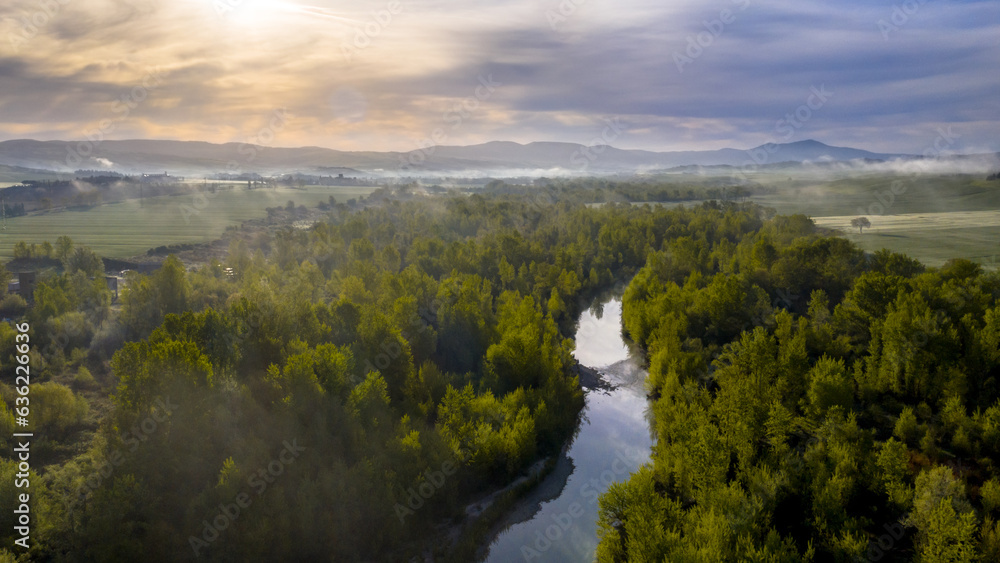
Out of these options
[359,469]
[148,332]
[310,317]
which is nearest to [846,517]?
[359,469]

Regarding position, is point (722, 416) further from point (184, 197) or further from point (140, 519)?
point (184, 197)

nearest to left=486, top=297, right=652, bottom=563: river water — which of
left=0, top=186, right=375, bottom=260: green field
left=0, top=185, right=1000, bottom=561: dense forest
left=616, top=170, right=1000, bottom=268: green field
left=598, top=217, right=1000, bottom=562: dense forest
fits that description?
left=0, top=185, right=1000, bottom=561: dense forest

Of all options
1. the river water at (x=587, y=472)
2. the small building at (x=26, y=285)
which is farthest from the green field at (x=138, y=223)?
the river water at (x=587, y=472)

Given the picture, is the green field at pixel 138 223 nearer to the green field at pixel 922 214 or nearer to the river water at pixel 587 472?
the river water at pixel 587 472

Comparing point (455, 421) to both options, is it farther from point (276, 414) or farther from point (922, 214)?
point (922, 214)

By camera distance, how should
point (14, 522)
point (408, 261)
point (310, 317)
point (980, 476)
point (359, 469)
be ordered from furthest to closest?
point (408, 261)
point (310, 317)
point (980, 476)
point (359, 469)
point (14, 522)

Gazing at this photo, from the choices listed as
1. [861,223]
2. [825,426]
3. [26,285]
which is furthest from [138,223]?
[861,223]

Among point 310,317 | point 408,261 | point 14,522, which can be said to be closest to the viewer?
point 14,522

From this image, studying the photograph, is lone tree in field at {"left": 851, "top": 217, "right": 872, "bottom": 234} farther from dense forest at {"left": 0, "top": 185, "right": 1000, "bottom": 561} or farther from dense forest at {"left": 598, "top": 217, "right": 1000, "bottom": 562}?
dense forest at {"left": 0, "top": 185, "right": 1000, "bottom": 561}
